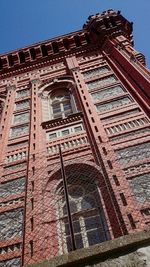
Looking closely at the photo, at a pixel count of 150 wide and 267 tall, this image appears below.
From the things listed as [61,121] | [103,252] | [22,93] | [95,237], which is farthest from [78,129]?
[103,252]

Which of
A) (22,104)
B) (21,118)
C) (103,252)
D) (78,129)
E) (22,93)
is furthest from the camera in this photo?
(22,93)

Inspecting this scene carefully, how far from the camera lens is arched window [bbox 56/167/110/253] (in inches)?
238

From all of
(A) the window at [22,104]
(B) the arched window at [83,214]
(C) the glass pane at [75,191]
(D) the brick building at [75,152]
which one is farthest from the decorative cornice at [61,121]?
(C) the glass pane at [75,191]

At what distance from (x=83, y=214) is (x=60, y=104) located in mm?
6027

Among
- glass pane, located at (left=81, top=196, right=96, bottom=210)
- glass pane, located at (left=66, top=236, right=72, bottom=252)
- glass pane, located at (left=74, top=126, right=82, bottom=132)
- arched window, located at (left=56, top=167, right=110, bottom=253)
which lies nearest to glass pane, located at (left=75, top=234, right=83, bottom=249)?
arched window, located at (left=56, top=167, right=110, bottom=253)

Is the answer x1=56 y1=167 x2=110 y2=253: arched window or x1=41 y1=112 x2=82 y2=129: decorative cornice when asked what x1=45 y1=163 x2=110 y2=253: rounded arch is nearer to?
x1=56 y1=167 x2=110 y2=253: arched window

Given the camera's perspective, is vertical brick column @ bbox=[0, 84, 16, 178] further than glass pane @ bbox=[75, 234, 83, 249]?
Yes

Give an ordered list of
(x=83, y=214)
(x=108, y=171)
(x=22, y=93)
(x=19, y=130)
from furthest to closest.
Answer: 1. (x=22, y=93)
2. (x=19, y=130)
3. (x=108, y=171)
4. (x=83, y=214)

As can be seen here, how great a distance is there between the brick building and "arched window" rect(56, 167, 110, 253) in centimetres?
2

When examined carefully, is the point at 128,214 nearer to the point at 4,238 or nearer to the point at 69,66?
the point at 4,238

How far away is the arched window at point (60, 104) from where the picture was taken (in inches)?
446

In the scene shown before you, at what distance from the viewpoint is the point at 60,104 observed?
12188 mm

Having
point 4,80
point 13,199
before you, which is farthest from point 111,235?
point 4,80

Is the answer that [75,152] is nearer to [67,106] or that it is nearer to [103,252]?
[67,106]
